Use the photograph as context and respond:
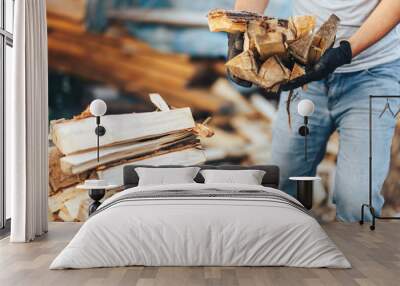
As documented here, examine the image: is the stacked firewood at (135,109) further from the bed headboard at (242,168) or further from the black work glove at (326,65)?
the black work glove at (326,65)

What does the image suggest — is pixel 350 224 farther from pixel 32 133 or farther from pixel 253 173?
pixel 32 133

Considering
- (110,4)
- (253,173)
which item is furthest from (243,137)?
(110,4)

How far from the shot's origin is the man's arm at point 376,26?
7.33 metres

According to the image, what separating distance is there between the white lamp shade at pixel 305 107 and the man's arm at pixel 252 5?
132 centimetres

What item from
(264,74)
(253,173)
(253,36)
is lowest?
(253,173)

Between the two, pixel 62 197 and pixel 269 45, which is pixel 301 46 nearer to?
pixel 269 45

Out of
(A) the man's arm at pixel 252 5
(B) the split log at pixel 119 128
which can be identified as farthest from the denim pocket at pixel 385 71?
(B) the split log at pixel 119 128

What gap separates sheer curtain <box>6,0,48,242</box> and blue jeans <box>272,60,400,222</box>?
3235 mm

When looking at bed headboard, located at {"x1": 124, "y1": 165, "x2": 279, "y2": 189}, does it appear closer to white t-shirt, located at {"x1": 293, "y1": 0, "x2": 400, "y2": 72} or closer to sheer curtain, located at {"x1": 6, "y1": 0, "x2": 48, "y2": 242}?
sheer curtain, located at {"x1": 6, "y1": 0, "x2": 48, "y2": 242}

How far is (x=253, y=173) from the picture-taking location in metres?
6.89

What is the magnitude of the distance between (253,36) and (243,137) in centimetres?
131

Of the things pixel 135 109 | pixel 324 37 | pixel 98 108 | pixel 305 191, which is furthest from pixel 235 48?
pixel 305 191

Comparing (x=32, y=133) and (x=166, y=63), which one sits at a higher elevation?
(x=166, y=63)

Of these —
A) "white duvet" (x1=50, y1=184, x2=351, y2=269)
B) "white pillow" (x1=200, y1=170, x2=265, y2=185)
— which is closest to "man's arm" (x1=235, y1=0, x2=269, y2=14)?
"white pillow" (x1=200, y1=170, x2=265, y2=185)
